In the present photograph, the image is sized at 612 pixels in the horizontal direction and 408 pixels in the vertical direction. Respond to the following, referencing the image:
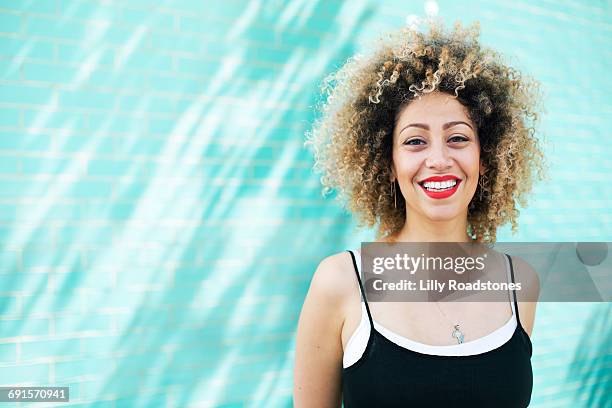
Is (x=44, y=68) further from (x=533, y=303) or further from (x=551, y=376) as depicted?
(x=551, y=376)

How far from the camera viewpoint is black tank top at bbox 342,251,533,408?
1823mm

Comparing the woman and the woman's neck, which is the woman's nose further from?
the woman's neck

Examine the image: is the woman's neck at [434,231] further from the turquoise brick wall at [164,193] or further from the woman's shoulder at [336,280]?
the turquoise brick wall at [164,193]

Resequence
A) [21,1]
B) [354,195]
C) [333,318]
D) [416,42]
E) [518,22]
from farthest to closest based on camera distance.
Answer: [518,22]
[21,1]
[354,195]
[416,42]
[333,318]

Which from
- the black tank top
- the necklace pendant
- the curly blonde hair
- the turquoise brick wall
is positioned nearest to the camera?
the black tank top

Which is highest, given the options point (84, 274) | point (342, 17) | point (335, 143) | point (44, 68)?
point (342, 17)

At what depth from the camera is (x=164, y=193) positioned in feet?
8.85

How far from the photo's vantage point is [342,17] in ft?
10.4

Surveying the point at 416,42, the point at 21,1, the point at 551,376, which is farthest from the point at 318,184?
the point at 551,376

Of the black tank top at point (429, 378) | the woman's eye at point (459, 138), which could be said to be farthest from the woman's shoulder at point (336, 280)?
the woman's eye at point (459, 138)

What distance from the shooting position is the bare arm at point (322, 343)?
6.43ft

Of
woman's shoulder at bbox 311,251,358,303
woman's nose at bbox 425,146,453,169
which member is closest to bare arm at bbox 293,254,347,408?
woman's shoulder at bbox 311,251,358,303

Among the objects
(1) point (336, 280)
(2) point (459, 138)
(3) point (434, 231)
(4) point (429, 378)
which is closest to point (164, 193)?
(1) point (336, 280)

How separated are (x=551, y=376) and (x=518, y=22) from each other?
209cm
